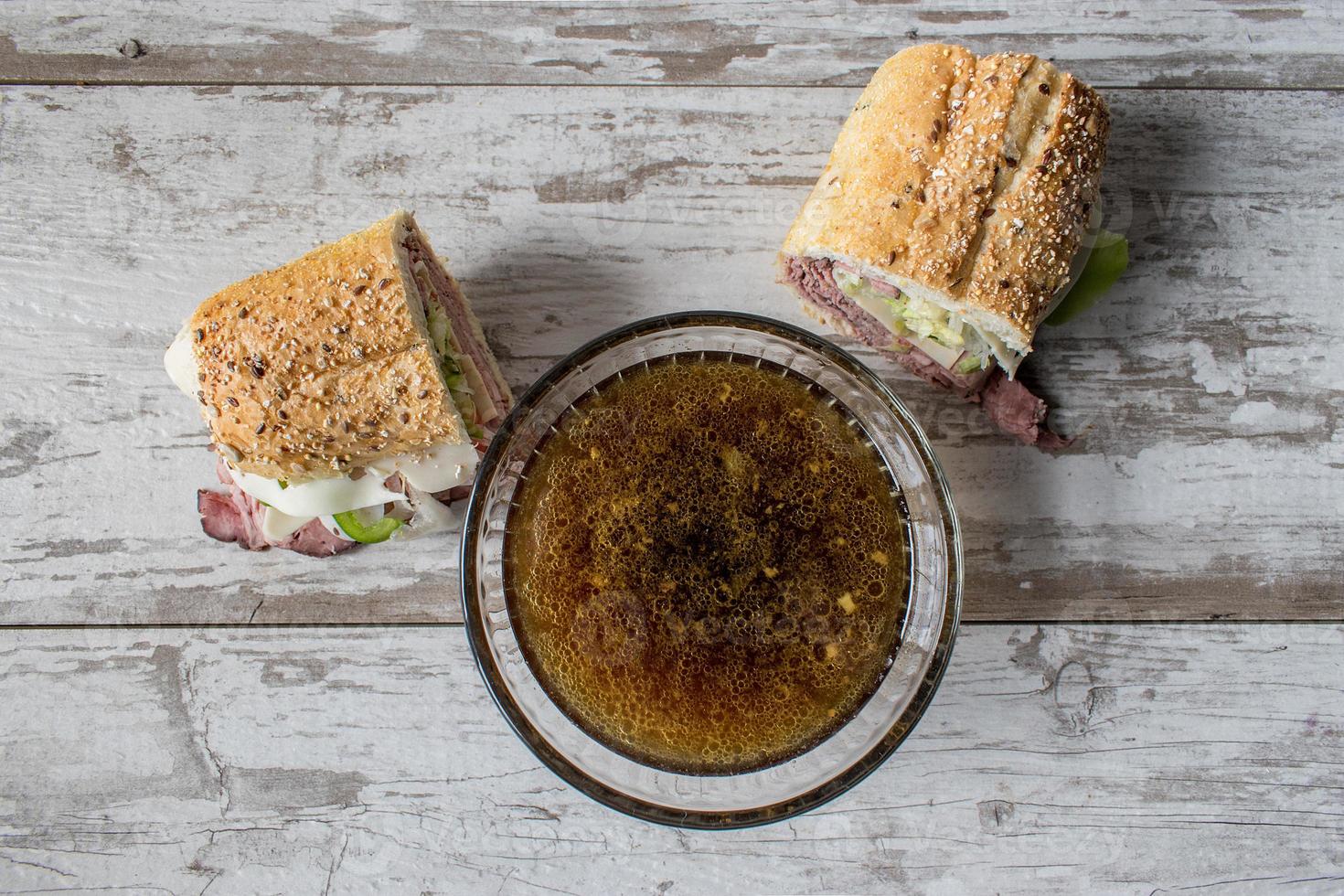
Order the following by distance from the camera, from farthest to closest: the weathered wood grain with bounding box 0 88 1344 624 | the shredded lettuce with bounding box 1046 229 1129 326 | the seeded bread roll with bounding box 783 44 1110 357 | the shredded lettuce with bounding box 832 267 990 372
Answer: the weathered wood grain with bounding box 0 88 1344 624, the shredded lettuce with bounding box 1046 229 1129 326, the shredded lettuce with bounding box 832 267 990 372, the seeded bread roll with bounding box 783 44 1110 357

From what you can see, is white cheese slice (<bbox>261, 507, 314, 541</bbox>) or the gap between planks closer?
white cheese slice (<bbox>261, 507, 314, 541</bbox>)

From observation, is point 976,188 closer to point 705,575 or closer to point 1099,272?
point 1099,272

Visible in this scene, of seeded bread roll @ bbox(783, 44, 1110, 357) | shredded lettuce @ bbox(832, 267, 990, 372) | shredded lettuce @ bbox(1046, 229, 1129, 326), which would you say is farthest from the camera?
shredded lettuce @ bbox(1046, 229, 1129, 326)

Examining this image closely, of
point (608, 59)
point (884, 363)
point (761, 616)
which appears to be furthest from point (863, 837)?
point (608, 59)

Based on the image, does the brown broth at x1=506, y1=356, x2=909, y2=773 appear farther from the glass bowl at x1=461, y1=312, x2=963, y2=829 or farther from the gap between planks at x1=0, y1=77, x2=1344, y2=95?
the gap between planks at x1=0, y1=77, x2=1344, y2=95

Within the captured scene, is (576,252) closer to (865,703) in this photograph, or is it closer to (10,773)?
(865,703)

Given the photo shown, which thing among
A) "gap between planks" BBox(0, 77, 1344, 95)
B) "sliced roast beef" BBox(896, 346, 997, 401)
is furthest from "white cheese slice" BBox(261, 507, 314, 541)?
"sliced roast beef" BBox(896, 346, 997, 401)

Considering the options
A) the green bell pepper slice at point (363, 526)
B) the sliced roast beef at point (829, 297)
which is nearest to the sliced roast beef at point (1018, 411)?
the sliced roast beef at point (829, 297)

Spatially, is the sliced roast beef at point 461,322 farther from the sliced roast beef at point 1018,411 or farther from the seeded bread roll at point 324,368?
the sliced roast beef at point 1018,411
